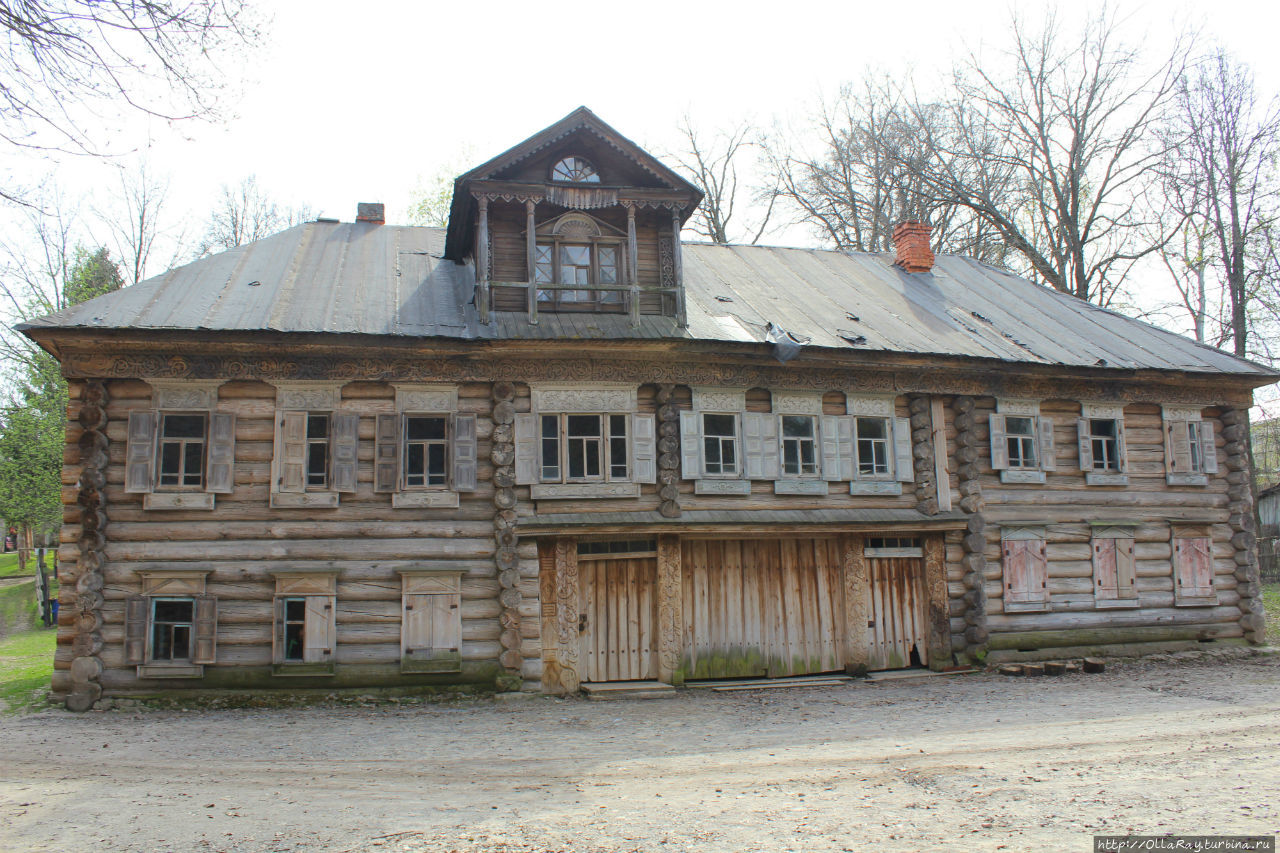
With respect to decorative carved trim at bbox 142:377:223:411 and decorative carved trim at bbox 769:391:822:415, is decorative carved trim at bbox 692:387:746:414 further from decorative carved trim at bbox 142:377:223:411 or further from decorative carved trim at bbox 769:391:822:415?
decorative carved trim at bbox 142:377:223:411

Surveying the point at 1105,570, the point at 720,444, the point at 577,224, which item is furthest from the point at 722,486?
the point at 1105,570

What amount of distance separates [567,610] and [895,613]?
5881mm

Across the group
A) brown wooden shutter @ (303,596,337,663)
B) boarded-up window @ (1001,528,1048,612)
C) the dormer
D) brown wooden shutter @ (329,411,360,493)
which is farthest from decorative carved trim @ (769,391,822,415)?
brown wooden shutter @ (303,596,337,663)

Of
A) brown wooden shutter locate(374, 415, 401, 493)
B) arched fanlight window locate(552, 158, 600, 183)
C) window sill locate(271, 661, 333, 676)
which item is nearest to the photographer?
window sill locate(271, 661, 333, 676)

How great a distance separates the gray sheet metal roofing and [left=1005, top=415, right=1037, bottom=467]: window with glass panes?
117 cm

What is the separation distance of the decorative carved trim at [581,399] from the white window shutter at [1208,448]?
38.5 ft

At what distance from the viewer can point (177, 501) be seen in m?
13.1

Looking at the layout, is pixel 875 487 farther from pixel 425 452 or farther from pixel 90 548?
pixel 90 548

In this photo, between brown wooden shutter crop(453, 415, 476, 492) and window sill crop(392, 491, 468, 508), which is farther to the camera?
brown wooden shutter crop(453, 415, 476, 492)

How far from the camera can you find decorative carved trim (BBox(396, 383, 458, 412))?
45.4 ft

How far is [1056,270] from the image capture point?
2858 centimetres

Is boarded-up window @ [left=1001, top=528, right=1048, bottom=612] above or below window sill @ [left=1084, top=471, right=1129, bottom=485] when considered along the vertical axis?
below

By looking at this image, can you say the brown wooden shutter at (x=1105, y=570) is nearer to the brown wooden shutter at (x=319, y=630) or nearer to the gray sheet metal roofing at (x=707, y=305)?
the gray sheet metal roofing at (x=707, y=305)

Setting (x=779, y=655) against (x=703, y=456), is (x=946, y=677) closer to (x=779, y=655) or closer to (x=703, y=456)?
(x=779, y=655)
